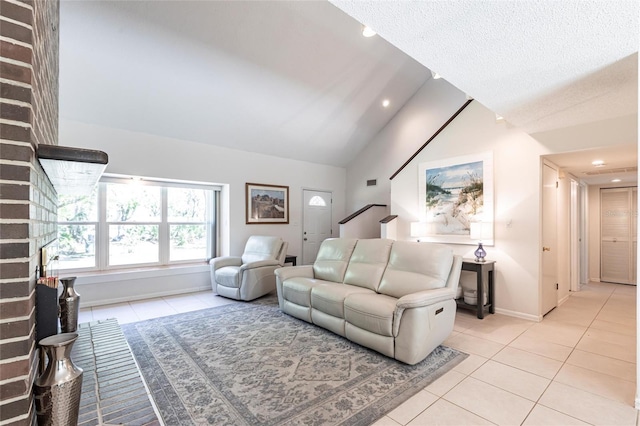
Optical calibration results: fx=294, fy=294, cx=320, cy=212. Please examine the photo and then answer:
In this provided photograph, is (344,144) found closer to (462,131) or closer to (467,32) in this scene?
(462,131)

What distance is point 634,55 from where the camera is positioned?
1.86m

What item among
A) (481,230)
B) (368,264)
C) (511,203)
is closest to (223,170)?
(368,264)

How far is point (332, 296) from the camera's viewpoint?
310 cm

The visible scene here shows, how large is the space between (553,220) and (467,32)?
3.66 meters

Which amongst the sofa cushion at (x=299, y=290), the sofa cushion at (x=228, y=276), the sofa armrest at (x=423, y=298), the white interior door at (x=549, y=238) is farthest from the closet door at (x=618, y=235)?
the sofa cushion at (x=228, y=276)

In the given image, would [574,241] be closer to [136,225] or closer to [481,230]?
[481,230]

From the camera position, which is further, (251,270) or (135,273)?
(135,273)

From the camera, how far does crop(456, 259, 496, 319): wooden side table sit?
145 inches

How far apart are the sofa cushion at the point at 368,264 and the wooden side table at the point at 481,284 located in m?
1.19

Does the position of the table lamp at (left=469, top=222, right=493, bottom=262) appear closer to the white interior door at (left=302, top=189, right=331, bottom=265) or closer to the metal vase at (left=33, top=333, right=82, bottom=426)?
the white interior door at (left=302, top=189, right=331, bottom=265)

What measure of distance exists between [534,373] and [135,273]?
16.8ft

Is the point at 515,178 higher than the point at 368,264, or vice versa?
the point at 515,178

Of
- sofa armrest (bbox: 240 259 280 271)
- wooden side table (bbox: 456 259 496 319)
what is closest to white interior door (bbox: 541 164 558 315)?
wooden side table (bbox: 456 259 496 319)

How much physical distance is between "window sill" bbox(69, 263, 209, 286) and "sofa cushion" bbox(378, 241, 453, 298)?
3455 millimetres
